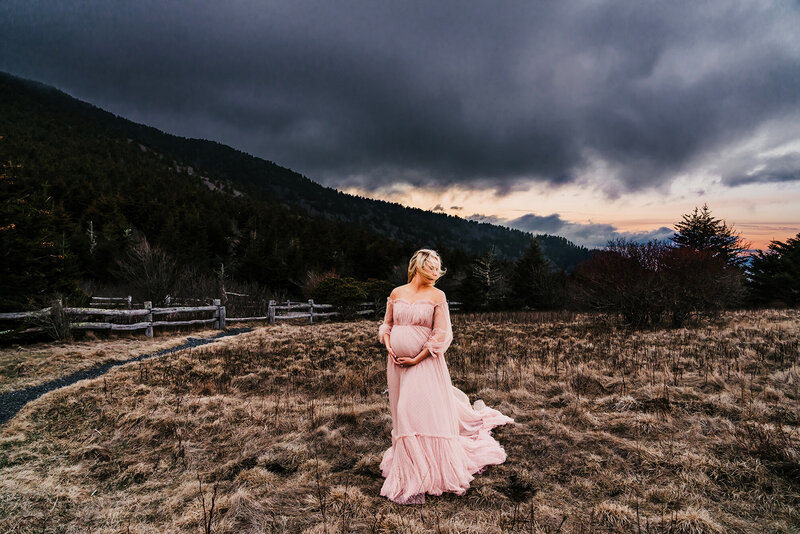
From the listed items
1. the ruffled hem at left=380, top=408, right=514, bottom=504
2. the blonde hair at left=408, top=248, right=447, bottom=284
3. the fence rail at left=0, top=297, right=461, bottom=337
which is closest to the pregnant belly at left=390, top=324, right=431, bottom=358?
the blonde hair at left=408, top=248, right=447, bottom=284

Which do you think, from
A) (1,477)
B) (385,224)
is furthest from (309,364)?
(385,224)

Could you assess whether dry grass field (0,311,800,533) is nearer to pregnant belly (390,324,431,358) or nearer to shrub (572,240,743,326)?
pregnant belly (390,324,431,358)

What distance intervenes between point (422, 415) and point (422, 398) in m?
0.15

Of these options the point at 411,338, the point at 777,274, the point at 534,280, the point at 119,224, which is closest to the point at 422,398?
the point at 411,338

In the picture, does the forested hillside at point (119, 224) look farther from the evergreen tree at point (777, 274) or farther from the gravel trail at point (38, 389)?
the evergreen tree at point (777, 274)

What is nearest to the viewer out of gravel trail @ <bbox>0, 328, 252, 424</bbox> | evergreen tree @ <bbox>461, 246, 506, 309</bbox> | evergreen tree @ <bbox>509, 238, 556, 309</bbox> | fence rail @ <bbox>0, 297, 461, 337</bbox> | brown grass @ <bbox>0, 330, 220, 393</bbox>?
gravel trail @ <bbox>0, 328, 252, 424</bbox>

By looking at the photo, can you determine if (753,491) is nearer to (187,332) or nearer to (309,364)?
(309,364)

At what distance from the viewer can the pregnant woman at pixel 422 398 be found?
3.29 m

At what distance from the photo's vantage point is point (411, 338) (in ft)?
11.3

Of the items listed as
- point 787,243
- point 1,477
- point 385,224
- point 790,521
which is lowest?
point 1,477

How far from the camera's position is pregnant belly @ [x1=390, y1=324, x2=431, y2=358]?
3.44 meters

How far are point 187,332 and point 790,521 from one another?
54.7ft

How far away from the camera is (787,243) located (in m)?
27.1

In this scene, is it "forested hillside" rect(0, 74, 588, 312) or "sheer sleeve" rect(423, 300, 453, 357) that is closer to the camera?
"sheer sleeve" rect(423, 300, 453, 357)
